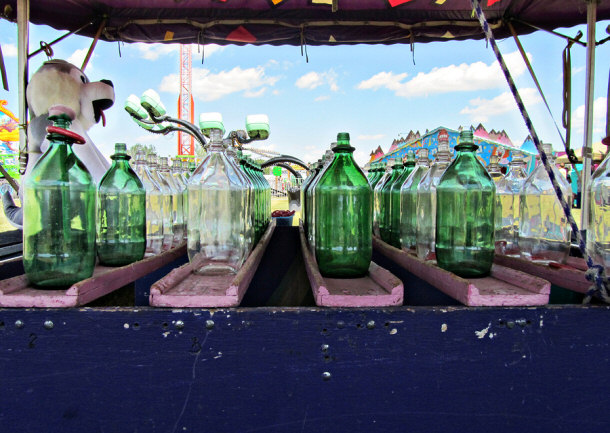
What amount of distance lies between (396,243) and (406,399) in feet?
2.33

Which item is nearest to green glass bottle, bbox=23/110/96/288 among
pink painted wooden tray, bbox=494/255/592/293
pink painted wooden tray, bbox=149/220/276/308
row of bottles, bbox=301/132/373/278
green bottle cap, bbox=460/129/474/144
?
pink painted wooden tray, bbox=149/220/276/308

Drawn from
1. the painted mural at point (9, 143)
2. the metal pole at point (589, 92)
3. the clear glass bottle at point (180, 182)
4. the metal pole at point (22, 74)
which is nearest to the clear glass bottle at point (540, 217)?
the metal pole at point (589, 92)

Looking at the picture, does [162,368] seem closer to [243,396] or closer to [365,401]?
[243,396]

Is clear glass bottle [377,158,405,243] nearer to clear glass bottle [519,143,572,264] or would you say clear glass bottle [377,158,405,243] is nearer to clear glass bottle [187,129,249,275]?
clear glass bottle [519,143,572,264]

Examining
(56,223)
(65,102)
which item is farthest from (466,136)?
(65,102)

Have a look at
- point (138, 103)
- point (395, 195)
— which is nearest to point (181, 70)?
point (138, 103)

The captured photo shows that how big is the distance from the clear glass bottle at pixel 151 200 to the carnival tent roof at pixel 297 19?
1.19 meters

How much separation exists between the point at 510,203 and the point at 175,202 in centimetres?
123

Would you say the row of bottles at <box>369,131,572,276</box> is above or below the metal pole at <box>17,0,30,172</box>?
below

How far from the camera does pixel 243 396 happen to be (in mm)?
646

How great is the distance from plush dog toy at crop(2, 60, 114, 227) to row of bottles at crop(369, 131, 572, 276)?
4.41 ft

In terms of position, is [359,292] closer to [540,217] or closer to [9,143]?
[540,217]

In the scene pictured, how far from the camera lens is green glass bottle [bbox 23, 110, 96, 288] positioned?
74cm

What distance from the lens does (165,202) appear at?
138 centimetres
